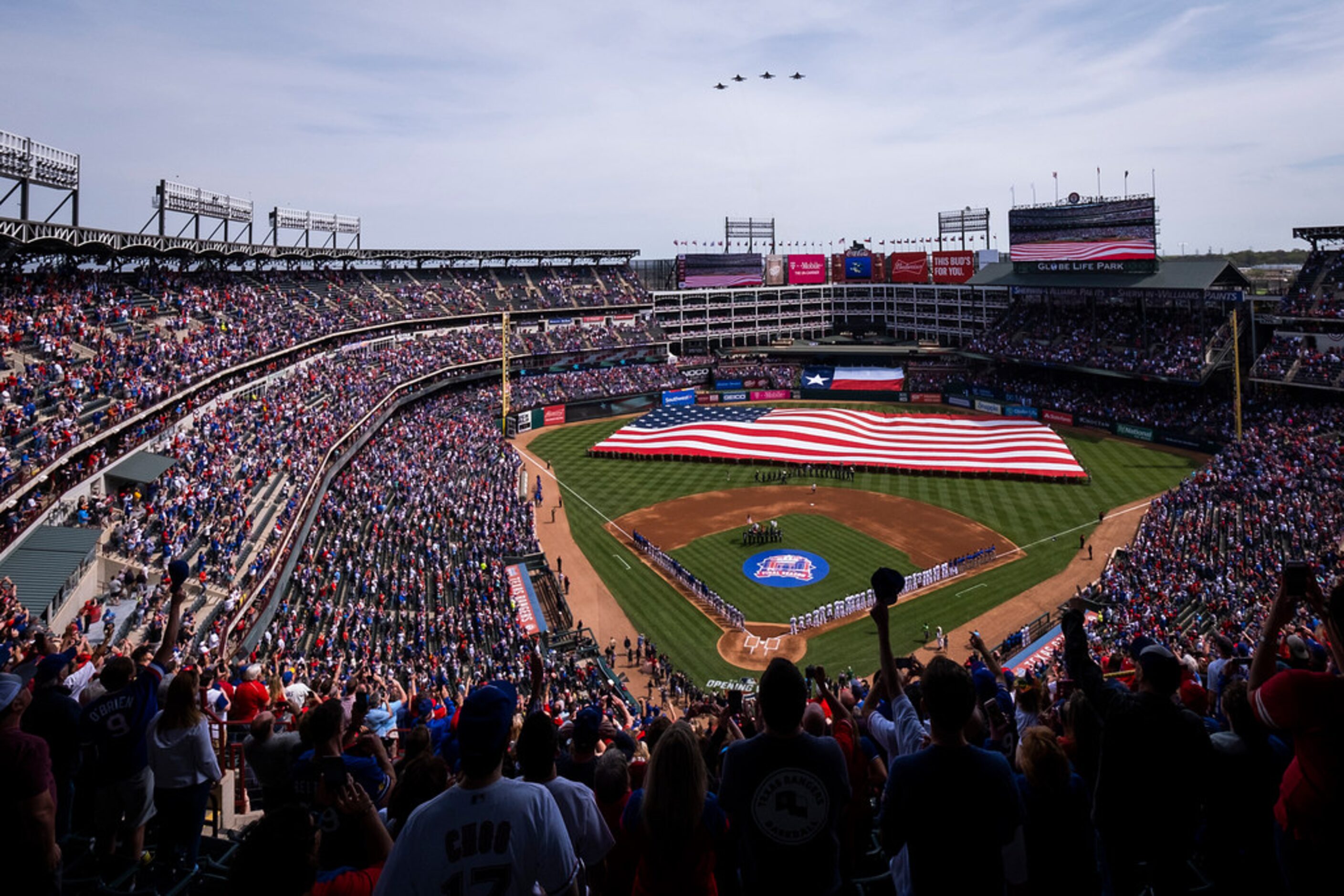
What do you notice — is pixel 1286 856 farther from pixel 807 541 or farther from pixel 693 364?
pixel 693 364

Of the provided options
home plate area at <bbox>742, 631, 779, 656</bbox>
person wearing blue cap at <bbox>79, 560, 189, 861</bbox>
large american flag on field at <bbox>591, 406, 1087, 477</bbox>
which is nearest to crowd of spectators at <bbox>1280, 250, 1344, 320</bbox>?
large american flag on field at <bbox>591, 406, 1087, 477</bbox>

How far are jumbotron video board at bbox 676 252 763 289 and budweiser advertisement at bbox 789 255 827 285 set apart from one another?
4.33 m

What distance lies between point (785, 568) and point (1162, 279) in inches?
1740

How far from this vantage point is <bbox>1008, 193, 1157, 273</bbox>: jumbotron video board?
6194cm

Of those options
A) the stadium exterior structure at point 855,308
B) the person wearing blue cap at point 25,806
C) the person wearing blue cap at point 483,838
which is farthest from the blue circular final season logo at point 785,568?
the stadium exterior structure at point 855,308

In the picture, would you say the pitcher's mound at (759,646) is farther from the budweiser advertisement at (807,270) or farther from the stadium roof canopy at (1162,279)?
the budweiser advertisement at (807,270)

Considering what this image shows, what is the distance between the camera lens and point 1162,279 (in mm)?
60750

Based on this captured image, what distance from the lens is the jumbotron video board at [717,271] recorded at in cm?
9144

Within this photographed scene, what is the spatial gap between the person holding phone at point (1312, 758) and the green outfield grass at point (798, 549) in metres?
25.7

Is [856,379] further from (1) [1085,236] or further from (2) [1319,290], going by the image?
(2) [1319,290]

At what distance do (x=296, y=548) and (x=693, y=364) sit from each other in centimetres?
5627

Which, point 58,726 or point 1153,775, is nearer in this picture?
point 1153,775

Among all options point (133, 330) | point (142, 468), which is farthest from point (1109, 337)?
point (133, 330)

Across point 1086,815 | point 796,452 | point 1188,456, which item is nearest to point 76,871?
point 1086,815
